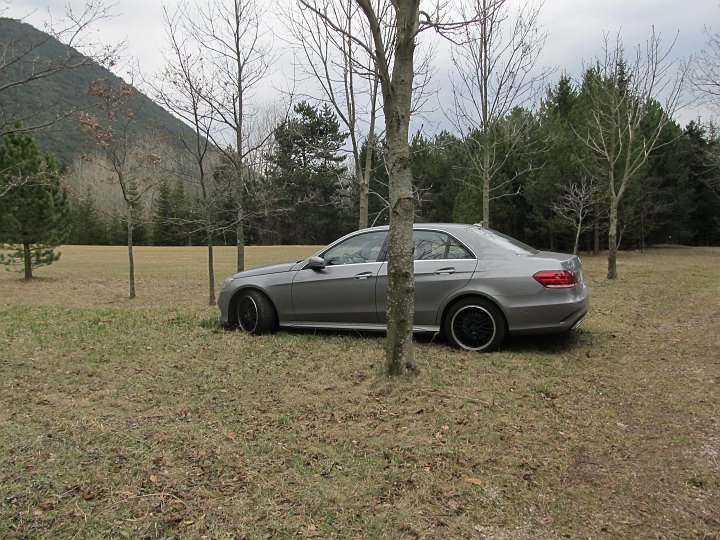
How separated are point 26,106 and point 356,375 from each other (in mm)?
4971

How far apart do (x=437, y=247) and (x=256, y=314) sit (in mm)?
2415

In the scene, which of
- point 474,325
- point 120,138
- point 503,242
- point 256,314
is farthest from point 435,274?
point 120,138

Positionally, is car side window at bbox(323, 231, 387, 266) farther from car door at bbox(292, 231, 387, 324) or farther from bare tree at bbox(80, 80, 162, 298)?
bare tree at bbox(80, 80, 162, 298)

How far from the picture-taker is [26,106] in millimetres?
6109

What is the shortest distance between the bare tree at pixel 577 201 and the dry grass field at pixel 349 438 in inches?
749

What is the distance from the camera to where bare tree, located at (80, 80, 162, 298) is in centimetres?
1211

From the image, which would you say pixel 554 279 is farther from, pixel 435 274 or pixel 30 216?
pixel 30 216

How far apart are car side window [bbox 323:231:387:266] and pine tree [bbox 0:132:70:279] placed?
48.2ft

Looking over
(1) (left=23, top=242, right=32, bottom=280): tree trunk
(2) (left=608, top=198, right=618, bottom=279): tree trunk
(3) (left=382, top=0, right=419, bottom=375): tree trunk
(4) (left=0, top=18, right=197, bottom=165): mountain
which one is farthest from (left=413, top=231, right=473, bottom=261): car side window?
(1) (left=23, top=242, right=32, bottom=280): tree trunk

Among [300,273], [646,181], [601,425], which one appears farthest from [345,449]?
[646,181]

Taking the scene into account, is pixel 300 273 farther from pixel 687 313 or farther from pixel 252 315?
pixel 687 313

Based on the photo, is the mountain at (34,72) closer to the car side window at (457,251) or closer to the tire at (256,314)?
the tire at (256,314)

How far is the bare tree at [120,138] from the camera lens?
12.1 metres

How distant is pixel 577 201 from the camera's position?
2412 cm
